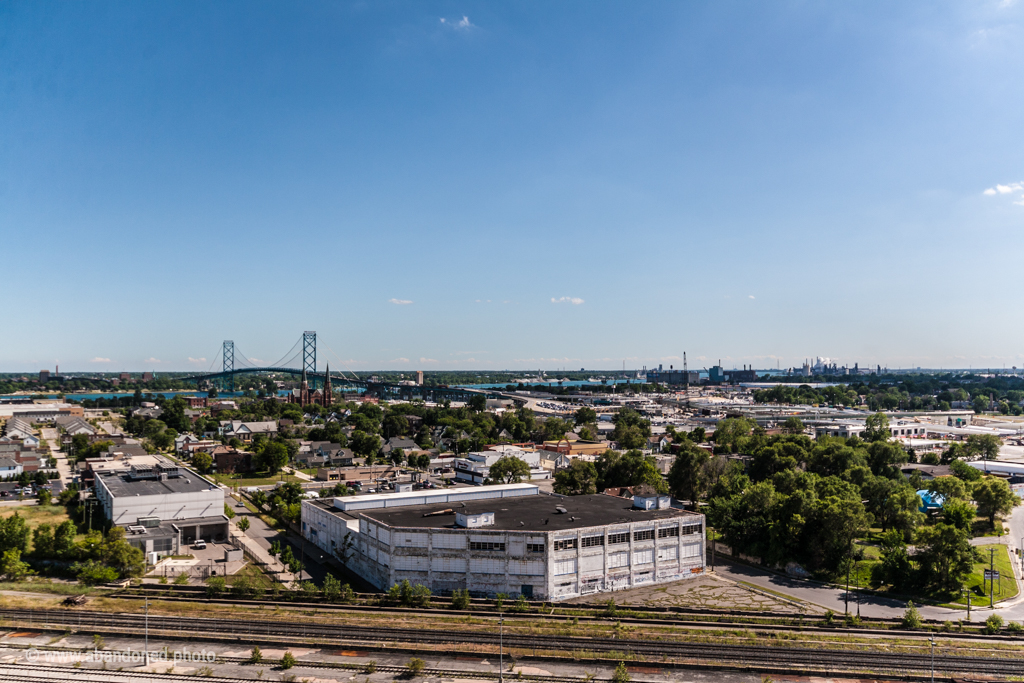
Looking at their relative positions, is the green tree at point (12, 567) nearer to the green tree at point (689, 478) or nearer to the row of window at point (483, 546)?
the row of window at point (483, 546)

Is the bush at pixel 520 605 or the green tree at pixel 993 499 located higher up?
the green tree at pixel 993 499

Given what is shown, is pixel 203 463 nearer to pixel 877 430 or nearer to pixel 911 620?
pixel 911 620

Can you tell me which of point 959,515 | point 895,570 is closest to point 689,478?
point 959,515

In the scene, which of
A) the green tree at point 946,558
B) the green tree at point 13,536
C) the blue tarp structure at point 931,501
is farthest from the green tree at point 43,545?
the blue tarp structure at point 931,501

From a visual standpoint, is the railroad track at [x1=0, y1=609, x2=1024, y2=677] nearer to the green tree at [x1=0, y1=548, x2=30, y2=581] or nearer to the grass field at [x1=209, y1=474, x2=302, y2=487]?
the green tree at [x1=0, y1=548, x2=30, y2=581]

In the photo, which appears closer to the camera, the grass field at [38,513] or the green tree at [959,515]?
the green tree at [959,515]

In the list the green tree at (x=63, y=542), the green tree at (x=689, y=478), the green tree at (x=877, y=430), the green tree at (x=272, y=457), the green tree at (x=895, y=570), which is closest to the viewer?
the green tree at (x=895, y=570)

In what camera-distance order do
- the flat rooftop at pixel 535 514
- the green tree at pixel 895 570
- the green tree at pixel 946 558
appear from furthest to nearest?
the green tree at pixel 895 570, the flat rooftop at pixel 535 514, the green tree at pixel 946 558
